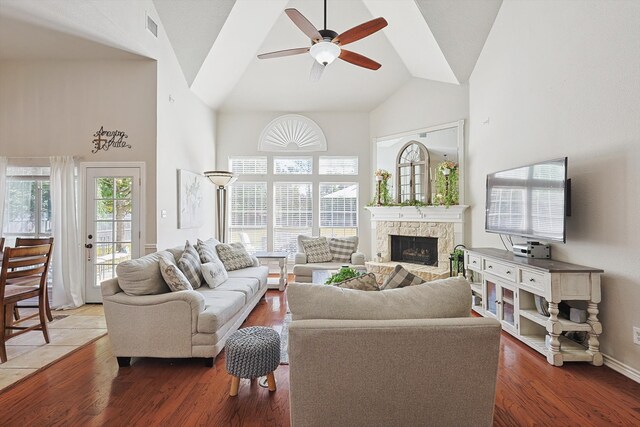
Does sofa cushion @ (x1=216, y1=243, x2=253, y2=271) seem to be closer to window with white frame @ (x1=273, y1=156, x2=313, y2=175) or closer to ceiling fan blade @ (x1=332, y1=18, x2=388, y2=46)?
window with white frame @ (x1=273, y1=156, x2=313, y2=175)

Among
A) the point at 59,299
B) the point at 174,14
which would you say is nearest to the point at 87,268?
the point at 59,299

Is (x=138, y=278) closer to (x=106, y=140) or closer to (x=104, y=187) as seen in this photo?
(x=104, y=187)

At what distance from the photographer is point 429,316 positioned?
1699 millimetres

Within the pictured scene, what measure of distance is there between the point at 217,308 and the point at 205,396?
0.75 m

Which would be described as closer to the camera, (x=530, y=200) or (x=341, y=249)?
(x=530, y=200)

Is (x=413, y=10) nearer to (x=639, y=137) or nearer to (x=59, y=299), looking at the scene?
(x=639, y=137)

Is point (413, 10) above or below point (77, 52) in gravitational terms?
above

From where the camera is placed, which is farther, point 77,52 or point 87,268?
point 87,268

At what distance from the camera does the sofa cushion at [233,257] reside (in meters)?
4.62

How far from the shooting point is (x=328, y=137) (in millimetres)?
6949

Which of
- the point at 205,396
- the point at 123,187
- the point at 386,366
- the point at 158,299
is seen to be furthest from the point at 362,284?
the point at 123,187

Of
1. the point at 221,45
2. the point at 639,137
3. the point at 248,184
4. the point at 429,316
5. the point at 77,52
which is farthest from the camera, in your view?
the point at 248,184

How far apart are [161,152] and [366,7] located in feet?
11.9

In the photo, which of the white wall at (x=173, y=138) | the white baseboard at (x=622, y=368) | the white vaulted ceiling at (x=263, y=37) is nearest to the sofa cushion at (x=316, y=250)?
the white wall at (x=173, y=138)
